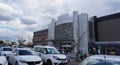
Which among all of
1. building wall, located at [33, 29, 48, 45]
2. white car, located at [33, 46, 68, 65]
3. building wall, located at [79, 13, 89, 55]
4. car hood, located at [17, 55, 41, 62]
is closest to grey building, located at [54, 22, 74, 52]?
building wall, located at [79, 13, 89, 55]

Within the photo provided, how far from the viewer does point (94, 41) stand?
219 feet

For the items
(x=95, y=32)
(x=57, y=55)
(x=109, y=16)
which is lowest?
(x=57, y=55)

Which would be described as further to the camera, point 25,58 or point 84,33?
point 84,33

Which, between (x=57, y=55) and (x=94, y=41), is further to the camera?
(x=94, y=41)

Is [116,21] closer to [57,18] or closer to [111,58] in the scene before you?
[57,18]

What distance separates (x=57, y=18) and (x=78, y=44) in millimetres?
18339

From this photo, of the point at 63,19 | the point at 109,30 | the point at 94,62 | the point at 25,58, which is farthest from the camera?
the point at 63,19

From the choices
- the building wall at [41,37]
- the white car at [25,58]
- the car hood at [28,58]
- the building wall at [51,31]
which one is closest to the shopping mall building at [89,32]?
the building wall at [51,31]

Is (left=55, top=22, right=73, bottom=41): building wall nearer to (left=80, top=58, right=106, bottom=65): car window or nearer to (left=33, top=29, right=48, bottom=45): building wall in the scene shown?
(left=33, top=29, right=48, bottom=45): building wall

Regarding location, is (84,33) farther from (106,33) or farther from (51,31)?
(51,31)

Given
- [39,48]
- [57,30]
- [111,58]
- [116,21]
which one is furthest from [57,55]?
[57,30]

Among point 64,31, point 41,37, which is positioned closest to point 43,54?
point 64,31

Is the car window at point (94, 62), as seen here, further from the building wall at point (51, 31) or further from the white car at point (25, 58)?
the building wall at point (51, 31)

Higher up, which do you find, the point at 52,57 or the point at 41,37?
the point at 41,37
